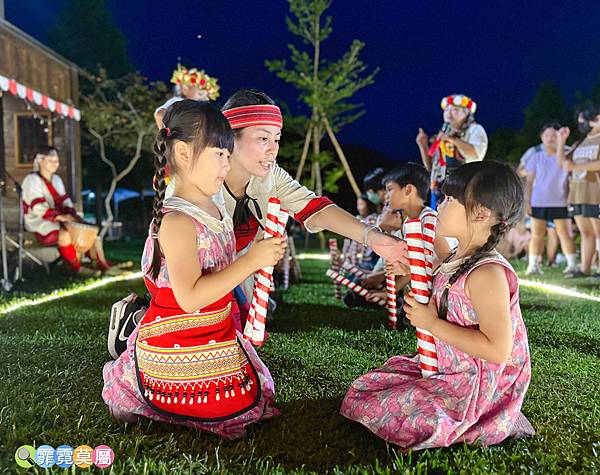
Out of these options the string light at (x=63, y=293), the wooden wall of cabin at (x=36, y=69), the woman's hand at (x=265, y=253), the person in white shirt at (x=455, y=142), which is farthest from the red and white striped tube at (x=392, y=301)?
the wooden wall of cabin at (x=36, y=69)

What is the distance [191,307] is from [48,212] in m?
5.49

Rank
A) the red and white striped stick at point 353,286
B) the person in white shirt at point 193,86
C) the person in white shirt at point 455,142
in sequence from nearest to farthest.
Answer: the red and white striped stick at point 353,286 → the person in white shirt at point 193,86 → the person in white shirt at point 455,142

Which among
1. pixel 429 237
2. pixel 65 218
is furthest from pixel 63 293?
pixel 429 237

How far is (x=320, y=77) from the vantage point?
1075 cm

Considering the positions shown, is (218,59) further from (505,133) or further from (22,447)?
(22,447)

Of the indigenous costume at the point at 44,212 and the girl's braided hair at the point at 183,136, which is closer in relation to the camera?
the girl's braided hair at the point at 183,136

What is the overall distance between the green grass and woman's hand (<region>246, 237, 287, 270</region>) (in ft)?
2.04

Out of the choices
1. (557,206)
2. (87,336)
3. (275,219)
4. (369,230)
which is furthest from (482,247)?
(557,206)

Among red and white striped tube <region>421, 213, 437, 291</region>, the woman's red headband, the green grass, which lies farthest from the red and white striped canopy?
red and white striped tube <region>421, 213, 437, 291</region>

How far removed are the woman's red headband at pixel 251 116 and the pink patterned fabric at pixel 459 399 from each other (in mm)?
984

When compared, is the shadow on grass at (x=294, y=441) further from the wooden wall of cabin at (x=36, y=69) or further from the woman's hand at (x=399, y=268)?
the wooden wall of cabin at (x=36, y=69)

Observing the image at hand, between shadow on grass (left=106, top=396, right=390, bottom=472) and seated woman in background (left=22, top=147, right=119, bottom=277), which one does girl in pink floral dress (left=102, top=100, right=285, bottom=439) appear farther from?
seated woman in background (left=22, top=147, right=119, bottom=277)

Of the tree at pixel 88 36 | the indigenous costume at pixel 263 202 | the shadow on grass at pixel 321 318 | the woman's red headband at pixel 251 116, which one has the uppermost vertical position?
the tree at pixel 88 36

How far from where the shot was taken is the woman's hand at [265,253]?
69.7 inches
